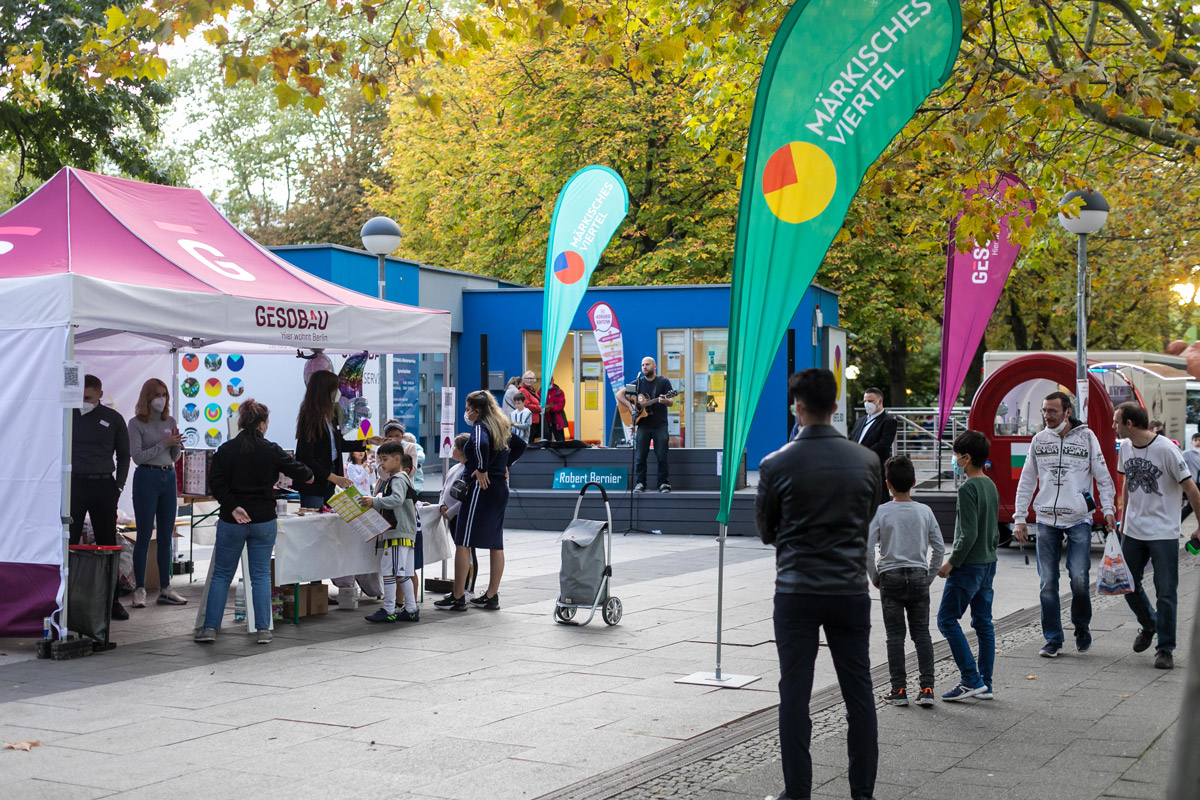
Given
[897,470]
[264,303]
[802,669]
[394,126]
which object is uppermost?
[394,126]

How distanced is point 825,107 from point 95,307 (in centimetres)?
507

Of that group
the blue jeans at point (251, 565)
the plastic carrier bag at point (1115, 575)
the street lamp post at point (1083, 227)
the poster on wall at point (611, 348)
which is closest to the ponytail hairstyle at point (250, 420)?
the blue jeans at point (251, 565)

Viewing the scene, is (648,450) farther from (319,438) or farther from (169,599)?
(169,599)

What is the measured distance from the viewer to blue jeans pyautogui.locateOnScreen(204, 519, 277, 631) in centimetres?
902

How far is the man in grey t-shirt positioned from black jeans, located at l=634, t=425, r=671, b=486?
992 cm

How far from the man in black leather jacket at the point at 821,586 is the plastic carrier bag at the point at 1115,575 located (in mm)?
4073

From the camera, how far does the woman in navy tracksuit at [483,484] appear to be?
10383mm

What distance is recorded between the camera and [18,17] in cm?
1906

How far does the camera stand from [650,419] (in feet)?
59.9

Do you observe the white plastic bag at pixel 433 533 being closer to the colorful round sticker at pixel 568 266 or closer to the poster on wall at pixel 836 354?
the colorful round sticker at pixel 568 266

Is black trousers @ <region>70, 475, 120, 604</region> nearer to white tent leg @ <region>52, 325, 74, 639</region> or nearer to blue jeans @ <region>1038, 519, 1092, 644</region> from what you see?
white tent leg @ <region>52, 325, 74, 639</region>

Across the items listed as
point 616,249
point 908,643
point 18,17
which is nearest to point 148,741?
point 908,643

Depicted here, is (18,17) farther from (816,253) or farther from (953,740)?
(953,740)

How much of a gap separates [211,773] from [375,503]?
4.25m
